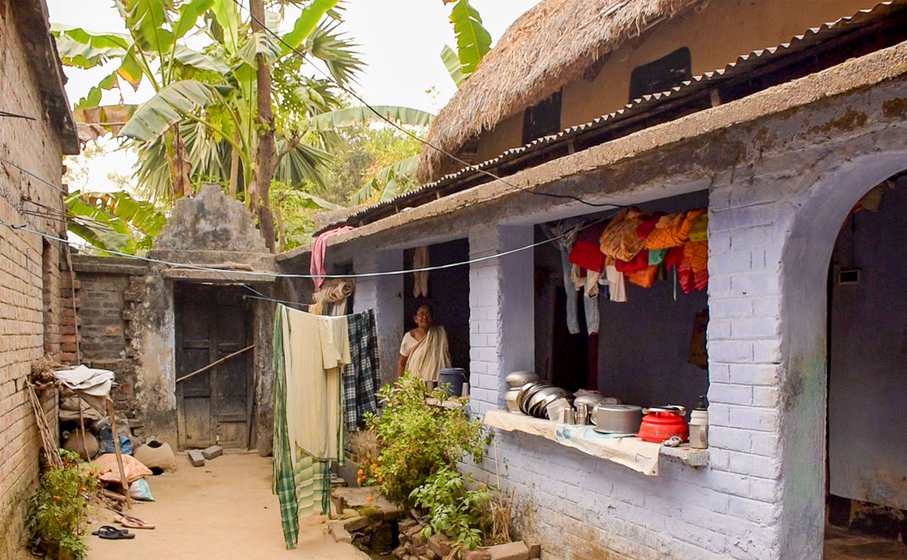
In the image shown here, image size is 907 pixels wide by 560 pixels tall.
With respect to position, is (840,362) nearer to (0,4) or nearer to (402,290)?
(402,290)

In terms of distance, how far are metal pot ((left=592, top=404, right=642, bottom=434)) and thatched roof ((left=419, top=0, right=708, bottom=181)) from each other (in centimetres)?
309

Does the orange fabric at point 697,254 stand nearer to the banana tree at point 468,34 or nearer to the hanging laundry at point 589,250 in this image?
the hanging laundry at point 589,250

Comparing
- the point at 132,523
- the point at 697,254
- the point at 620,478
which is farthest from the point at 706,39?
the point at 132,523

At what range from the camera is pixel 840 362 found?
570 centimetres

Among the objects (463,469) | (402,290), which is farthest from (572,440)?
(402,290)

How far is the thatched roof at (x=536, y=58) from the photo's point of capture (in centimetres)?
602

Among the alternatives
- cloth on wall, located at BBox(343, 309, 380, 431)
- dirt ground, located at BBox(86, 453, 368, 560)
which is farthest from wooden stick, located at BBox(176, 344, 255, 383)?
cloth on wall, located at BBox(343, 309, 380, 431)

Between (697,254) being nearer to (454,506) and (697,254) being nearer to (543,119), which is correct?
(454,506)

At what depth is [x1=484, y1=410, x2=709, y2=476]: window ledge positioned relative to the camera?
413cm

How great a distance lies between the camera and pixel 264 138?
11711mm

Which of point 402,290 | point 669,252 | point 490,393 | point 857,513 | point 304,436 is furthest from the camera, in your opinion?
point 402,290

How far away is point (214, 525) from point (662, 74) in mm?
5972

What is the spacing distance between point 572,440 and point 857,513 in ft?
8.26

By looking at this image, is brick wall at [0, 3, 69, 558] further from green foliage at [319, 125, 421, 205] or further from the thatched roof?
green foliage at [319, 125, 421, 205]
